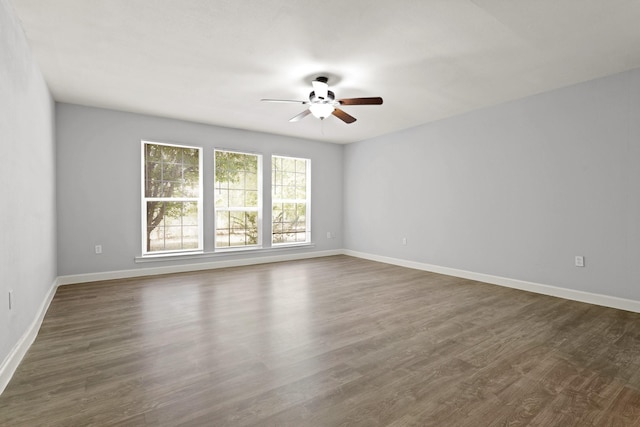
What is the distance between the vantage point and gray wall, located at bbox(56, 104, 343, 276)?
14.1 ft

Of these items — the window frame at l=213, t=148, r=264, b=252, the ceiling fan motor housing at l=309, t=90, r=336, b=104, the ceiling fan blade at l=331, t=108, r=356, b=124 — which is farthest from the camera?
the window frame at l=213, t=148, r=264, b=252

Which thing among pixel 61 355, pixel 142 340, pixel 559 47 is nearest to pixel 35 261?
pixel 61 355

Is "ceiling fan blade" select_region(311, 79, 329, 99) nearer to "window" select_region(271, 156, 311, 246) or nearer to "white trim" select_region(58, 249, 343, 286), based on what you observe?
"window" select_region(271, 156, 311, 246)

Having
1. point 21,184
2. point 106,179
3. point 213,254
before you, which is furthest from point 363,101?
point 106,179

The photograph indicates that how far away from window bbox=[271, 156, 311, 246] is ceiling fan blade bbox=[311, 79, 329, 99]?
289cm

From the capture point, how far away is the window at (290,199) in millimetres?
6281

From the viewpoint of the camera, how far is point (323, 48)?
9.08ft

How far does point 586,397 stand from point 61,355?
3411 millimetres

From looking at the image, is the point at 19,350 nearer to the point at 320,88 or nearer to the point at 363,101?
the point at 320,88

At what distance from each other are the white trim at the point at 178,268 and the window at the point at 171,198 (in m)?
0.30

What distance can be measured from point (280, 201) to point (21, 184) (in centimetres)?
420

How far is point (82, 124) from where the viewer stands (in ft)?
14.3

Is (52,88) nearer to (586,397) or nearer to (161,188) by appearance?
(161,188)

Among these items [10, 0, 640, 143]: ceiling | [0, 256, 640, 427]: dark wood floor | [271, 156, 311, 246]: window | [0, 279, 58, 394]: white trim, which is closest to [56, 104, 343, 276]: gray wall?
[10, 0, 640, 143]: ceiling
